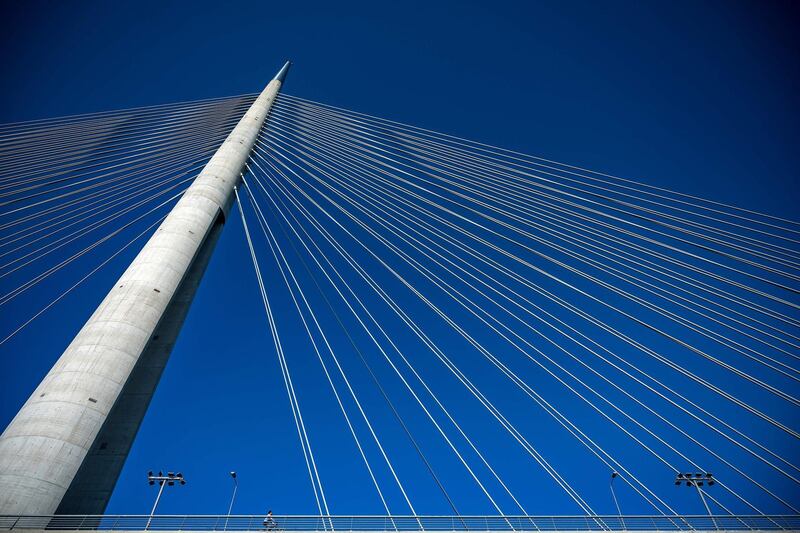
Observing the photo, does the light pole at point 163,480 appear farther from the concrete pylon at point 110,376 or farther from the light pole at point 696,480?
the light pole at point 696,480

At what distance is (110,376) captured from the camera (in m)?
11.3

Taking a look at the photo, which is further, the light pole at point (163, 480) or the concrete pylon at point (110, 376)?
the light pole at point (163, 480)

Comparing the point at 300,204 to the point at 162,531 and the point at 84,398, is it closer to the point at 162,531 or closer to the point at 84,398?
the point at 84,398

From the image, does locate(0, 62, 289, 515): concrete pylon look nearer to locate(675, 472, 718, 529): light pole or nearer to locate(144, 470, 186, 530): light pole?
locate(144, 470, 186, 530): light pole

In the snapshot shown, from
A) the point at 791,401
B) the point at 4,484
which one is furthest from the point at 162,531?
the point at 791,401

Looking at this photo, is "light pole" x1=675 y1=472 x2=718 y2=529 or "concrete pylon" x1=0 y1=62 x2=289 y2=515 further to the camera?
"light pole" x1=675 y1=472 x2=718 y2=529

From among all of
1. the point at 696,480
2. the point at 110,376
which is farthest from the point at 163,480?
the point at 696,480

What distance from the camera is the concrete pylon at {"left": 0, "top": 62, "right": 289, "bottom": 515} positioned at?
9.73 meters

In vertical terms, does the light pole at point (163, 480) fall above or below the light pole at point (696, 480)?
below

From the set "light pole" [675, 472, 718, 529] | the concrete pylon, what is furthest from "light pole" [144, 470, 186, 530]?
"light pole" [675, 472, 718, 529]

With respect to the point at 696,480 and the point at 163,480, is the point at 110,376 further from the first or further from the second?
the point at 696,480

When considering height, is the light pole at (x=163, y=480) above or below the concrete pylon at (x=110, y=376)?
below

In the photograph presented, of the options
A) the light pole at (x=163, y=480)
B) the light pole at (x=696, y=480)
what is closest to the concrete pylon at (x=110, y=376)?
the light pole at (x=163, y=480)

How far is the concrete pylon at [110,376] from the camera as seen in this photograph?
9727 mm
